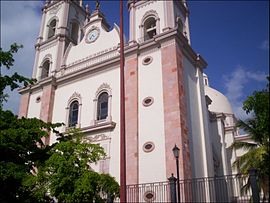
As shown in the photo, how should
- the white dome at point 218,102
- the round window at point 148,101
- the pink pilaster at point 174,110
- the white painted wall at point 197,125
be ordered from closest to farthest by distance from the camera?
the pink pilaster at point 174,110
the white painted wall at point 197,125
the round window at point 148,101
the white dome at point 218,102

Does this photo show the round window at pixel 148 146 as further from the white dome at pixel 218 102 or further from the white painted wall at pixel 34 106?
the white dome at pixel 218 102

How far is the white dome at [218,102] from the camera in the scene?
38250 millimetres

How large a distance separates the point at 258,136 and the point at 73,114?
13.5 meters

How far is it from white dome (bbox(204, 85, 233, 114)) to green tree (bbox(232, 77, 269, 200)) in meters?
20.7

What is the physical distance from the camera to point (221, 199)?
19375mm

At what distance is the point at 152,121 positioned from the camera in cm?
1956

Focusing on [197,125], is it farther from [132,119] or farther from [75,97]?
[75,97]

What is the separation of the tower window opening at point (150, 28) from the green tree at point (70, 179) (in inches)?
508

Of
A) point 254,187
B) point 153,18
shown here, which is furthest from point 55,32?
point 254,187

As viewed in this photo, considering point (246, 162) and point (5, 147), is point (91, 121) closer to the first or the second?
point (5, 147)

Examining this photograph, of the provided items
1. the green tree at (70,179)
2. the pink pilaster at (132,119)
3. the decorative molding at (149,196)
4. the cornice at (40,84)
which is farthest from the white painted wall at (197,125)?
the cornice at (40,84)

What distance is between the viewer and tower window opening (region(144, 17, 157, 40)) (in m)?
24.5

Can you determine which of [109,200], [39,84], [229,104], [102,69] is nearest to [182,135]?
[109,200]

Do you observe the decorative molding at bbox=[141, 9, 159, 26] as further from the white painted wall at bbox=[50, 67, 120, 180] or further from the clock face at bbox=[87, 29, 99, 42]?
the white painted wall at bbox=[50, 67, 120, 180]
